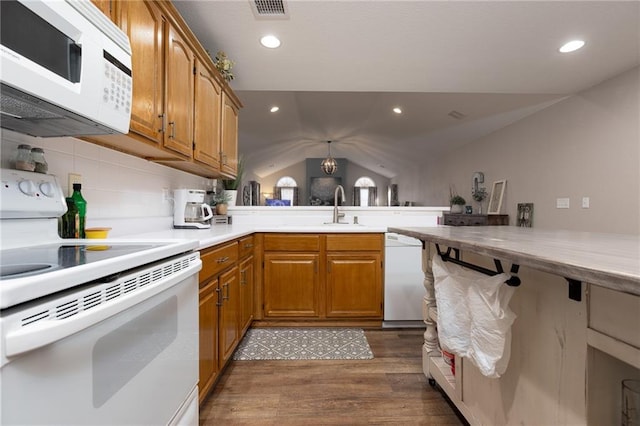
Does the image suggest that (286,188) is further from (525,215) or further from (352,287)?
(352,287)

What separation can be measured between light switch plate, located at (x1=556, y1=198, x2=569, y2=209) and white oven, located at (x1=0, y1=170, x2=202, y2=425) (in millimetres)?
4088

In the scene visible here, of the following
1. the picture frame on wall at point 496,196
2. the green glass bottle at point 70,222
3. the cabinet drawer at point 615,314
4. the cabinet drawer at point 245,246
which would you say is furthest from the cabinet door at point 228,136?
the picture frame on wall at point 496,196

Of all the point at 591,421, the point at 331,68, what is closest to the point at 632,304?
the point at 591,421

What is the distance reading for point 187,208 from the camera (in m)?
2.12

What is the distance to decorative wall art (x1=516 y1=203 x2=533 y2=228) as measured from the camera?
3.96m

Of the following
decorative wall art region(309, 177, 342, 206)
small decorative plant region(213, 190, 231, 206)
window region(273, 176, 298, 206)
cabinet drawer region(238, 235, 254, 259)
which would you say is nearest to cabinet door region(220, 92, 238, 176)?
small decorative plant region(213, 190, 231, 206)

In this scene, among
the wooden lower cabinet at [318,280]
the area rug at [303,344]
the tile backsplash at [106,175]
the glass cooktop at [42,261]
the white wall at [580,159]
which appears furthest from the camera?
the white wall at [580,159]

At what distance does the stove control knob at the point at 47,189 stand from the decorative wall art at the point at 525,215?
480 centimetres

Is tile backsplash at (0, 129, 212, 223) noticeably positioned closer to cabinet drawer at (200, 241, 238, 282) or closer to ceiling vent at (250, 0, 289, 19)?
cabinet drawer at (200, 241, 238, 282)

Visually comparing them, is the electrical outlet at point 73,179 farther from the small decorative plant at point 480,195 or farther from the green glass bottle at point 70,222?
the small decorative plant at point 480,195

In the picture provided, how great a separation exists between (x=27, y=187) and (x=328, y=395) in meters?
1.64

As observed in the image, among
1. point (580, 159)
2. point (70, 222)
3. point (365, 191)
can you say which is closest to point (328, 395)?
point (70, 222)

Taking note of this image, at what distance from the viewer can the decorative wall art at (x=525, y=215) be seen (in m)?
3.96

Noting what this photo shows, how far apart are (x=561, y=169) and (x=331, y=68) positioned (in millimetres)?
3062
